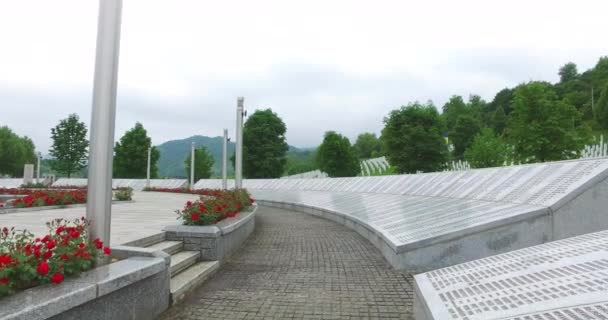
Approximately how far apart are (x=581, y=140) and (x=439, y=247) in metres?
31.1

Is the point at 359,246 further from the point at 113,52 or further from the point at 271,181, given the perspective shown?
the point at 271,181

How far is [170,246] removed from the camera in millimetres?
6242

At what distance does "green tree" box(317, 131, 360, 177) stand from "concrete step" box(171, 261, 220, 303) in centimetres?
4774

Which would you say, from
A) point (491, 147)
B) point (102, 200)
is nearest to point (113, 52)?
point (102, 200)

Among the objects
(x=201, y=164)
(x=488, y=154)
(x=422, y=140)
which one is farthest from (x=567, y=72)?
(x=201, y=164)

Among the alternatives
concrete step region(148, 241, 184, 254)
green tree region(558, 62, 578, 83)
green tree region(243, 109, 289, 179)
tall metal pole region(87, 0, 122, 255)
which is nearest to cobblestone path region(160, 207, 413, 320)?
concrete step region(148, 241, 184, 254)

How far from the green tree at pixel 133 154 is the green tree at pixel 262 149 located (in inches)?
672

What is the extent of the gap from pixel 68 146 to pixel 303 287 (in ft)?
183

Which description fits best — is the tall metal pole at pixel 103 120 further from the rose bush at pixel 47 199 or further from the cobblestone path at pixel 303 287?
the rose bush at pixel 47 199

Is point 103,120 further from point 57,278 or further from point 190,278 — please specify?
Result: point 190,278

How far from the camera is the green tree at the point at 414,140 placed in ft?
120

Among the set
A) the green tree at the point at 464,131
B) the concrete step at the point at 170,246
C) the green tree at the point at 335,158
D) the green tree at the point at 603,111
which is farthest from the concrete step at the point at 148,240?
the green tree at the point at 603,111

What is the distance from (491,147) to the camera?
4072 centimetres

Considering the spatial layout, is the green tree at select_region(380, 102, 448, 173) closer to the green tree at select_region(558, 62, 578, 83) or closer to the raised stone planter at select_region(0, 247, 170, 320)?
the raised stone planter at select_region(0, 247, 170, 320)
